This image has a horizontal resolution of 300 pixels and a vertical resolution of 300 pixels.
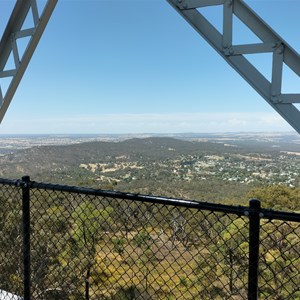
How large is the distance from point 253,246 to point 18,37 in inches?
83.9

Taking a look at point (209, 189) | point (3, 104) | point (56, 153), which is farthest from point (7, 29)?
point (56, 153)

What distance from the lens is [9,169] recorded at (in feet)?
163

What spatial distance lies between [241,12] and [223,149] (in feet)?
383

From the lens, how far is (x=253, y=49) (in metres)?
1.50

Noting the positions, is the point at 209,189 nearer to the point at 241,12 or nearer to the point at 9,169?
the point at 9,169

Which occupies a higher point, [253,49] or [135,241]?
[253,49]

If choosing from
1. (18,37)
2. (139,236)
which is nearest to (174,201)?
(18,37)

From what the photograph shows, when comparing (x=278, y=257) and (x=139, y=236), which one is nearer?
(x=278, y=257)

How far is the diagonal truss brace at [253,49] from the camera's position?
1428 mm

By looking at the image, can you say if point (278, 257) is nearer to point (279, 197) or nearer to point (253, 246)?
point (253, 246)

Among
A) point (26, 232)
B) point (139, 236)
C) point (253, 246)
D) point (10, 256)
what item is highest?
point (253, 246)

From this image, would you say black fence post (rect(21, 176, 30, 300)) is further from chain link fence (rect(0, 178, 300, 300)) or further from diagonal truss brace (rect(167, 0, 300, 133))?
diagonal truss brace (rect(167, 0, 300, 133))

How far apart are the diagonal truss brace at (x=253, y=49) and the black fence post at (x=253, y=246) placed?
1.32 feet

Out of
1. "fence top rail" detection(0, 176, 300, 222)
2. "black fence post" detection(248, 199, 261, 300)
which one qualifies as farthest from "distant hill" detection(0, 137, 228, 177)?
"black fence post" detection(248, 199, 261, 300)
